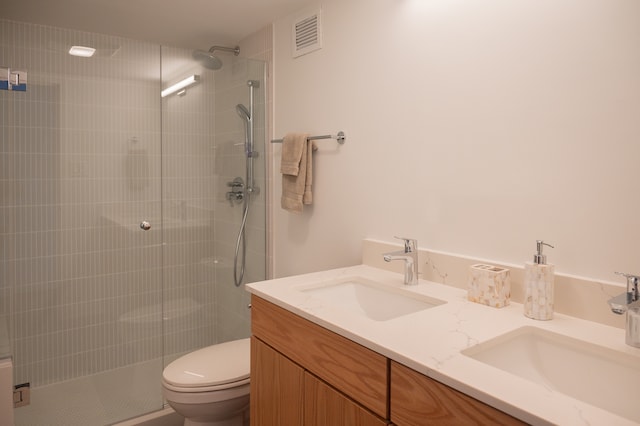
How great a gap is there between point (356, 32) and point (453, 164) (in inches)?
31.0

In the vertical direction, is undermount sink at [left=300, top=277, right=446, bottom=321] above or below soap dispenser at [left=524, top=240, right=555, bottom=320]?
below

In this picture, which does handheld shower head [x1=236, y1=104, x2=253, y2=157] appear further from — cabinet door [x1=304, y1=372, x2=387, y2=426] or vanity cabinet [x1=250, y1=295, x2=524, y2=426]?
cabinet door [x1=304, y1=372, x2=387, y2=426]

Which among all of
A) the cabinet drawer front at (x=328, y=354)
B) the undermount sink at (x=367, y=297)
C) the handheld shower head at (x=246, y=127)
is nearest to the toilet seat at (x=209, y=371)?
the cabinet drawer front at (x=328, y=354)

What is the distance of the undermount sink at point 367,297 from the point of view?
1.50 meters

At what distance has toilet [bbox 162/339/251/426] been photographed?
178 cm

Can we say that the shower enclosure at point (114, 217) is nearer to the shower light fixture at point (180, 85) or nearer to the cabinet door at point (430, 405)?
the shower light fixture at point (180, 85)

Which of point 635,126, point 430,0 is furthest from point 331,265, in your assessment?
point 635,126

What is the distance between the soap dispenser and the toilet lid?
3.93 ft

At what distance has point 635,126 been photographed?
1087 mm

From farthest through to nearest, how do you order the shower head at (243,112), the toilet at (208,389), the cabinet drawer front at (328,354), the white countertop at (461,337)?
the shower head at (243,112), the toilet at (208,389), the cabinet drawer front at (328,354), the white countertop at (461,337)

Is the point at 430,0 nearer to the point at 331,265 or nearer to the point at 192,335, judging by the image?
the point at 331,265

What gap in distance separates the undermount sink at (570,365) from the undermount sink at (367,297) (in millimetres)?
399

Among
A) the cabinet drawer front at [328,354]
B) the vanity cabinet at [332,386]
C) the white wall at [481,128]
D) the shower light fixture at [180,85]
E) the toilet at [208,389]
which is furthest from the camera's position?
the shower light fixture at [180,85]

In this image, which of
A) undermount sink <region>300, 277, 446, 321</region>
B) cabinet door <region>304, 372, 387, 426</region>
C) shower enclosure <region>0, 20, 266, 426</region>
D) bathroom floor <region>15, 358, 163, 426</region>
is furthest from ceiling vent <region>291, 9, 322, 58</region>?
bathroom floor <region>15, 358, 163, 426</region>
